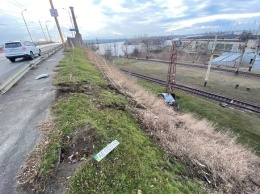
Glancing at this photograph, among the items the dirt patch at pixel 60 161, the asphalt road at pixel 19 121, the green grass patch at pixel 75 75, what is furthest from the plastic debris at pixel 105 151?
the green grass patch at pixel 75 75

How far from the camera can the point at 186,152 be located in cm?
496

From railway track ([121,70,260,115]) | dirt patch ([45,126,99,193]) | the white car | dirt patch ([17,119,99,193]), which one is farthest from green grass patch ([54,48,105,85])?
railway track ([121,70,260,115])

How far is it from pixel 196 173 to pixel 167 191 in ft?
5.39

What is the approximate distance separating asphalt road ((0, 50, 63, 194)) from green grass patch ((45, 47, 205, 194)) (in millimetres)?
669

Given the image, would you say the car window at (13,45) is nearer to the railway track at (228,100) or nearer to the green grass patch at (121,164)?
the green grass patch at (121,164)

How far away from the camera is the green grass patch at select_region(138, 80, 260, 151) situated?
33.8 ft

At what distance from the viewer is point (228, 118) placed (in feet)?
41.0

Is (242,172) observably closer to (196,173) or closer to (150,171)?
(196,173)

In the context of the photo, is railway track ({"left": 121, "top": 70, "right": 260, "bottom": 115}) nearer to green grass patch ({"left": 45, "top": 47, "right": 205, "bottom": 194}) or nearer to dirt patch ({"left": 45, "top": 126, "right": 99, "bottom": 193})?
green grass patch ({"left": 45, "top": 47, "right": 205, "bottom": 194})

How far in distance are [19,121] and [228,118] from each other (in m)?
13.9

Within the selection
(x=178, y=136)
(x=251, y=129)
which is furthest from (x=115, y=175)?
(x=251, y=129)

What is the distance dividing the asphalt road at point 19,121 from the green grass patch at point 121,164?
0.67 meters

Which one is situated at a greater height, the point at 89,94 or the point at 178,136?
the point at 89,94

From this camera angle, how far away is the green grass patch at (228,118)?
33.8 feet
